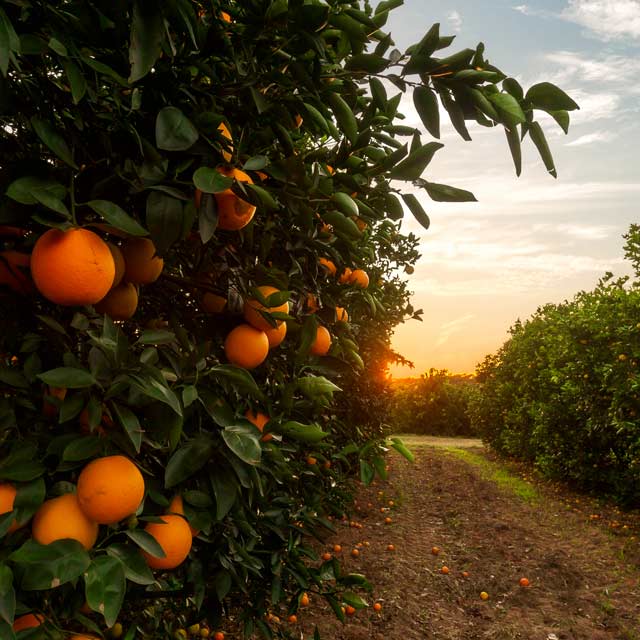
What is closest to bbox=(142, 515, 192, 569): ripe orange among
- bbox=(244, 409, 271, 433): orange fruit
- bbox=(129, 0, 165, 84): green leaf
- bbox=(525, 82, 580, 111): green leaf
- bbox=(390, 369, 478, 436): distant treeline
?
bbox=(244, 409, 271, 433): orange fruit

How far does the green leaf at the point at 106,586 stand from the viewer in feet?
3.07

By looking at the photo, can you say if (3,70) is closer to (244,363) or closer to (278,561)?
(244,363)

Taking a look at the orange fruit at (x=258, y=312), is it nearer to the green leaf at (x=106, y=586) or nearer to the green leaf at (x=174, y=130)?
the green leaf at (x=174, y=130)

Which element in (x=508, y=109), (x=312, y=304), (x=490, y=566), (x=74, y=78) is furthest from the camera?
(x=490, y=566)

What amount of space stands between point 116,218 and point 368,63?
0.70 m

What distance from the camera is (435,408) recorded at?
20188mm

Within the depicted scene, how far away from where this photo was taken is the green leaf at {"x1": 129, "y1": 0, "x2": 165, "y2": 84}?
0.97 meters

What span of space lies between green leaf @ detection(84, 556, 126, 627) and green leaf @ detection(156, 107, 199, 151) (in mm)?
835

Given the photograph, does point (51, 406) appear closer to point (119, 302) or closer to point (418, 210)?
point (119, 302)

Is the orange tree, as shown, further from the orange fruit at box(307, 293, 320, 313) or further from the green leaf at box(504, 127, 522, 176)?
the orange fruit at box(307, 293, 320, 313)

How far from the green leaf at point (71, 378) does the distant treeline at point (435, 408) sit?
1924 cm

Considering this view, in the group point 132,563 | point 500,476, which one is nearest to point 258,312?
point 132,563

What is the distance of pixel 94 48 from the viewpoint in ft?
4.03

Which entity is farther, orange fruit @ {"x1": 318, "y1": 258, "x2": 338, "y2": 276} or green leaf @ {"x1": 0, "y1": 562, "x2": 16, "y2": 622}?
orange fruit @ {"x1": 318, "y1": 258, "x2": 338, "y2": 276}
